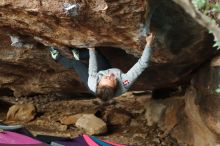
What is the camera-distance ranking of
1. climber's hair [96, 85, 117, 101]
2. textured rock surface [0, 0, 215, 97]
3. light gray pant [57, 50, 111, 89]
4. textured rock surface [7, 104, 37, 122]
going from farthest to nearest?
textured rock surface [7, 104, 37, 122], light gray pant [57, 50, 111, 89], textured rock surface [0, 0, 215, 97], climber's hair [96, 85, 117, 101]

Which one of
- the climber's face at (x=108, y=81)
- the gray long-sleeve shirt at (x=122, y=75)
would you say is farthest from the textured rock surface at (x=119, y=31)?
the climber's face at (x=108, y=81)

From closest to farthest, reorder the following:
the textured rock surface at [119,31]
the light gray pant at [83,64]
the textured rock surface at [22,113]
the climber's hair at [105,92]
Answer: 1. the climber's hair at [105,92]
2. the textured rock surface at [119,31]
3. the light gray pant at [83,64]
4. the textured rock surface at [22,113]

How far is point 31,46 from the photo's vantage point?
7156 millimetres

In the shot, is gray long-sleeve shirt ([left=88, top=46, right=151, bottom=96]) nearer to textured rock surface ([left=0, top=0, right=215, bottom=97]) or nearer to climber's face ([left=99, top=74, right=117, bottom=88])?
climber's face ([left=99, top=74, right=117, bottom=88])

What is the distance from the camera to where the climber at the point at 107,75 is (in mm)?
5184

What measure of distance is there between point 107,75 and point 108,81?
0.55 feet

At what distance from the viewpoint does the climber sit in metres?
5.18

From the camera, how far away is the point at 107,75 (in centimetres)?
542

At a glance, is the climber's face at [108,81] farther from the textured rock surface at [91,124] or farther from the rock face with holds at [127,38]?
the textured rock surface at [91,124]

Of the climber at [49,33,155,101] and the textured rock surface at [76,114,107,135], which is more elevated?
the climber at [49,33,155,101]

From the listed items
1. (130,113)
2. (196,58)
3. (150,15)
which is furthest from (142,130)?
(150,15)

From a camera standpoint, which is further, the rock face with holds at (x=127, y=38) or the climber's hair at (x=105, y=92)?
the rock face with holds at (x=127, y=38)

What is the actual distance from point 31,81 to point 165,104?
10.4 feet

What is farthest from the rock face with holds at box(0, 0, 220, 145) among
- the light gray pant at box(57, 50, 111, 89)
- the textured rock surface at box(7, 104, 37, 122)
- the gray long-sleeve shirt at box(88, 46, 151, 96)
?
the textured rock surface at box(7, 104, 37, 122)
